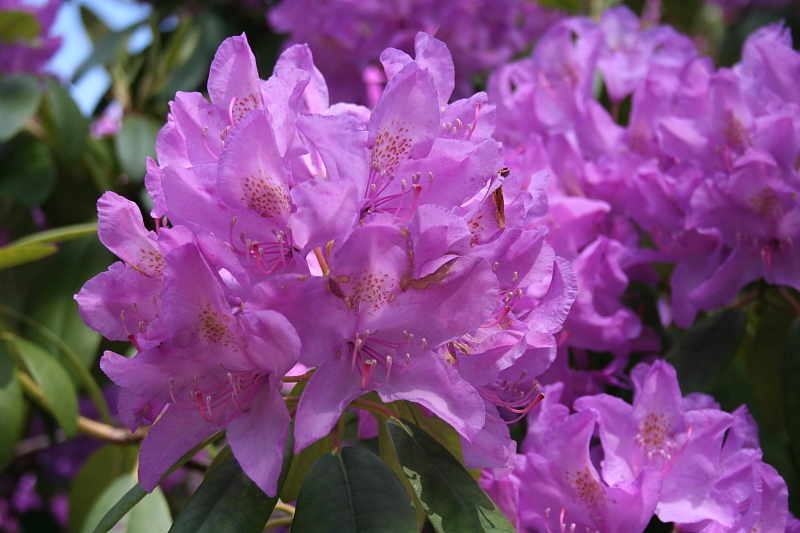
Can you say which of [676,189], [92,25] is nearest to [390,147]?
[676,189]

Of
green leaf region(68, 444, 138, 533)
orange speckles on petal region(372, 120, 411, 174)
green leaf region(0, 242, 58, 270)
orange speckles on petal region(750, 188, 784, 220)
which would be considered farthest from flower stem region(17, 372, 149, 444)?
orange speckles on petal region(750, 188, 784, 220)

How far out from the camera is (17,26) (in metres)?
1.76

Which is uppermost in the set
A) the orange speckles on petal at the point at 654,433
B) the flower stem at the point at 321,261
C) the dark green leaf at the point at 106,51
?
the flower stem at the point at 321,261

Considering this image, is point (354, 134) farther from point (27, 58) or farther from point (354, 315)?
point (27, 58)

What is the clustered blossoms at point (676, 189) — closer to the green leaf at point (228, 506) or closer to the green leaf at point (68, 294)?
the green leaf at point (228, 506)

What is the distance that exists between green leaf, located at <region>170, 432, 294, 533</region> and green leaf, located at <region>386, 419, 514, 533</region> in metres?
0.11

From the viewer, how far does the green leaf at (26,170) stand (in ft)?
5.20

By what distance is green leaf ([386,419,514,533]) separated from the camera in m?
0.64

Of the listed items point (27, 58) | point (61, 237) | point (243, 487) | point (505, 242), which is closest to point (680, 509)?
point (505, 242)

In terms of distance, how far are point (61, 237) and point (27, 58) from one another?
915 millimetres

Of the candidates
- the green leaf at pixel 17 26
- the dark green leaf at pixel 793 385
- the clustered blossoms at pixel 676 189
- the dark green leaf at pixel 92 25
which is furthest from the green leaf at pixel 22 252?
the dark green leaf at pixel 92 25

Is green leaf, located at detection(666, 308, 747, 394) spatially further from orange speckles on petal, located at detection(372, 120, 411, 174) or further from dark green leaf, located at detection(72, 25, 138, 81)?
dark green leaf, located at detection(72, 25, 138, 81)

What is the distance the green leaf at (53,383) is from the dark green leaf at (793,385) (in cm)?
103

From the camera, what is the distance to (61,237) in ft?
3.77
